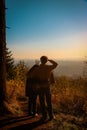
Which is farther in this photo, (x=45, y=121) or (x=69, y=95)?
(x=69, y=95)

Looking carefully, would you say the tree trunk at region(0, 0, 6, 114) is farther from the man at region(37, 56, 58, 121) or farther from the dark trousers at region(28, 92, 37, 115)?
the man at region(37, 56, 58, 121)

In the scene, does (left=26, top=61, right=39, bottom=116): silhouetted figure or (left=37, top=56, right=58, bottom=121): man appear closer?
(left=37, top=56, right=58, bottom=121): man

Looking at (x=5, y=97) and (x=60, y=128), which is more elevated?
(x=5, y=97)

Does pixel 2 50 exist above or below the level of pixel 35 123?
above

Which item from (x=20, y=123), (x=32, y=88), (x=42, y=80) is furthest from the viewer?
(x=32, y=88)

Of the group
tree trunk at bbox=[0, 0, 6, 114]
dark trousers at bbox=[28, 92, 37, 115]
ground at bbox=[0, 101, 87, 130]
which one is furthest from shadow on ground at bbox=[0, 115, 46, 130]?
tree trunk at bbox=[0, 0, 6, 114]

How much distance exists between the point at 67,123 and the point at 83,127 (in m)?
0.55

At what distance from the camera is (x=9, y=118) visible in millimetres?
10195

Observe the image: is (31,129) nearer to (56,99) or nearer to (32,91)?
(32,91)

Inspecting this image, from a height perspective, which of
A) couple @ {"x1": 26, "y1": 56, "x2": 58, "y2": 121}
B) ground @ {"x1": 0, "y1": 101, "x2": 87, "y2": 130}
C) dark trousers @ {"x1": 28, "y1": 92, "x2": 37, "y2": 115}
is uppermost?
couple @ {"x1": 26, "y1": 56, "x2": 58, "y2": 121}

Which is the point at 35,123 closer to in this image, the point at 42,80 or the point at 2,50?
the point at 42,80

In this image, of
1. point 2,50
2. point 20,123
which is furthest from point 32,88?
point 2,50

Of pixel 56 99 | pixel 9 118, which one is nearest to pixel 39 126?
pixel 9 118

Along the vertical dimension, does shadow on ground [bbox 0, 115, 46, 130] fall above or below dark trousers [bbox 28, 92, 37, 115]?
below
